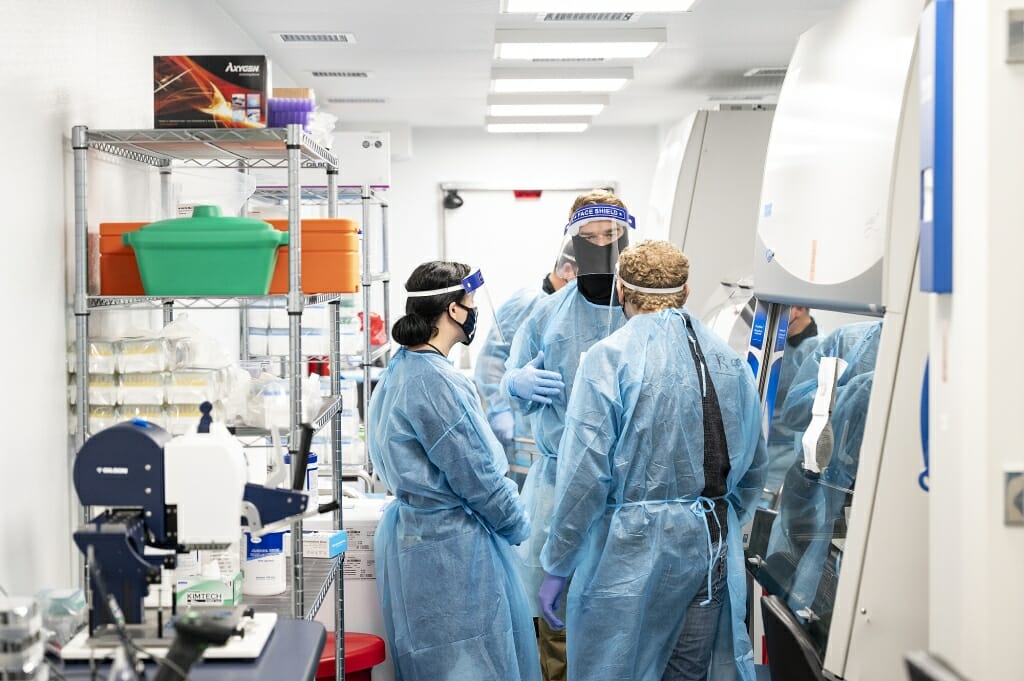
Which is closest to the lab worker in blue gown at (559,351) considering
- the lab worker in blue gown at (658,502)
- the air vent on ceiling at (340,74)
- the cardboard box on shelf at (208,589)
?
the lab worker in blue gown at (658,502)

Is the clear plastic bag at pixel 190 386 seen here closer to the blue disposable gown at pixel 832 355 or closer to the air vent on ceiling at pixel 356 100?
the blue disposable gown at pixel 832 355

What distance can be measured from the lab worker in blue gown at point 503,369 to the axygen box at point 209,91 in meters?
1.64

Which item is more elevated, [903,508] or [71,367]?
[71,367]

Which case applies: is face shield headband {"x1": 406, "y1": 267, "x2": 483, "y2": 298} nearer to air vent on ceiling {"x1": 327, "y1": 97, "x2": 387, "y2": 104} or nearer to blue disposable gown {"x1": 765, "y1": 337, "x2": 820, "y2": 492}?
blue disposable gown {"x1": 765, "y1": 337, "x2": 820, "y2": 492}

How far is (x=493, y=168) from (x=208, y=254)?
21.3 ft

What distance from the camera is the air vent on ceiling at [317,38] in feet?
16.0

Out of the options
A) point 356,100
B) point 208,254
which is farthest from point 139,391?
point 356,100

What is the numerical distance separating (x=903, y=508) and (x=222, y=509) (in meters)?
1.21

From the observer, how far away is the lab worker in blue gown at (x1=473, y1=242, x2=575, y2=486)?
3.95 metres

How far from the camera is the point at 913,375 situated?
172 centimetres

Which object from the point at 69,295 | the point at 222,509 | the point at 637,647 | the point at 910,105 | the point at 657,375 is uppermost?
the point at 910,105

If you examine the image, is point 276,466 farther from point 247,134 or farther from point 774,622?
point 774,622

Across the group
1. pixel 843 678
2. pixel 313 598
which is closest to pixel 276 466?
pixel 313 598

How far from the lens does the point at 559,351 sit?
11.7 feet
